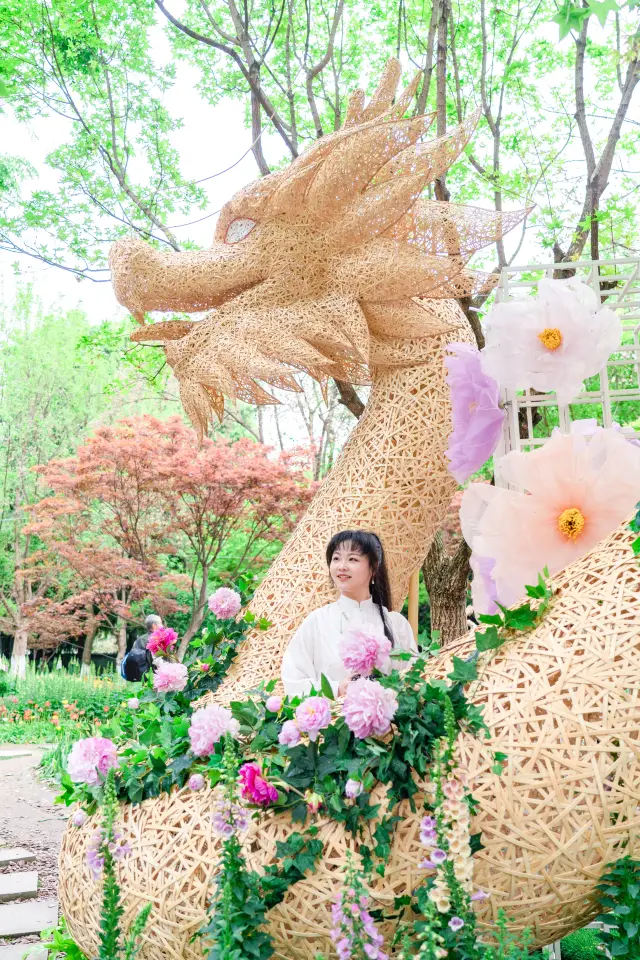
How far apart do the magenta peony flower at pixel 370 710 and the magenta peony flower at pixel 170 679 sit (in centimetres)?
79

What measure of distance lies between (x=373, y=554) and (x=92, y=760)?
36.0 inches

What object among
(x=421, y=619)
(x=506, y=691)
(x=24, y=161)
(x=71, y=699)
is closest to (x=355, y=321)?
(x=506, y=691)

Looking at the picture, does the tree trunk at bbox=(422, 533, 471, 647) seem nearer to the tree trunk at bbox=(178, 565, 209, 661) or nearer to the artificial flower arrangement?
the artificial flower arrangement

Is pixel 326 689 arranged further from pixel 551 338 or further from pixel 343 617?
pixel 551 338

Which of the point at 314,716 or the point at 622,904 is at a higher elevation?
the point at 314,716

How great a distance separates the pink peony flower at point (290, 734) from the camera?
1634mm

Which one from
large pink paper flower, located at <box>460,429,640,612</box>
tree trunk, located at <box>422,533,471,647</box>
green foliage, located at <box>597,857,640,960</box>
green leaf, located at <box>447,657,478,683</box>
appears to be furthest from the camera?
tree trunk, located at <box>422,533,471,647</box>

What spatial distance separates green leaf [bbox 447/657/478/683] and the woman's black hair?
582 millimetres

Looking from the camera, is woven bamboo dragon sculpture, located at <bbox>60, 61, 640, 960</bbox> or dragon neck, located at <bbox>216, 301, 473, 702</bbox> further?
dragon neck, located at <bbox>216, 301, 473, 702</bbox>

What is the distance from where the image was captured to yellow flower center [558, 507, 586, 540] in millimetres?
1799

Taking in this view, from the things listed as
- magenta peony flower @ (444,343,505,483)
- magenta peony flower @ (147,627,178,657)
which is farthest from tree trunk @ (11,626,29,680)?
magenta peony flower @ (444,343,505,483)

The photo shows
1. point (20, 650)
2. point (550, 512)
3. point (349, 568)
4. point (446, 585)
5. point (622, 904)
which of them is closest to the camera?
point (622, 904)

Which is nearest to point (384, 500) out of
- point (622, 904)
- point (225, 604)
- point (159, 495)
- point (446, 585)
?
point (225, 604)

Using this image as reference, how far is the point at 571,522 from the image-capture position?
1.80m
